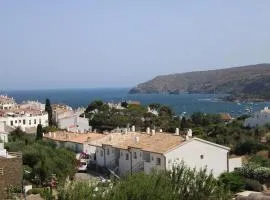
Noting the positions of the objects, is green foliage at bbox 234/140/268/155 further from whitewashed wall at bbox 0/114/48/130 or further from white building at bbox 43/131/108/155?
whitewashed wall at bbox 0/114/48/130

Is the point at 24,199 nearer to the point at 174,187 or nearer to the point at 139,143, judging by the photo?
the point at 174,187

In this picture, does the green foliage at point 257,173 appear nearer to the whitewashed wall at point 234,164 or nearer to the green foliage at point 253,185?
the green foliage at point 253,185

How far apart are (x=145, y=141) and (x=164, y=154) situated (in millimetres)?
Answer: 5688

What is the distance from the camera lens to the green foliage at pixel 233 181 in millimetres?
39662

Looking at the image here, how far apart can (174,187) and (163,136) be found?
2224 cm

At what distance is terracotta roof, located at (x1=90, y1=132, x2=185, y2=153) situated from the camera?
43625 millimetres

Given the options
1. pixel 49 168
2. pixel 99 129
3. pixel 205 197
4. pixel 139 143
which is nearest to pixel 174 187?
pixel 205 197

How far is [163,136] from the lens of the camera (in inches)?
1857

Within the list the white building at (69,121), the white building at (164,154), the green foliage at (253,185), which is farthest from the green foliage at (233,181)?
the white building at (69,121)

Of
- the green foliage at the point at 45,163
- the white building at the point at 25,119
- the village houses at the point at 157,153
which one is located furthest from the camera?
the white building at the point at 25,119

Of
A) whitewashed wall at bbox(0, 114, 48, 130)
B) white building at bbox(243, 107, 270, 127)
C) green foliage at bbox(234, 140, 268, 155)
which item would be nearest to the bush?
green foliage at bbox(234, 140, 268, 155)

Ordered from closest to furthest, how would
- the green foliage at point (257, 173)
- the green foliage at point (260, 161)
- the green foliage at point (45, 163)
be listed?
the green foliage at point (45, 163), the green foliage at point (257, 173), the green foliage at point (260, 161)

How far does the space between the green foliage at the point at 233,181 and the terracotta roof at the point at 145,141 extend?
4.08 m

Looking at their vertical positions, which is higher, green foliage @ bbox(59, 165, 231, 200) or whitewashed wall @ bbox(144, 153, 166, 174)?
green foliage @ bbox(59, 165, 231, 200)
